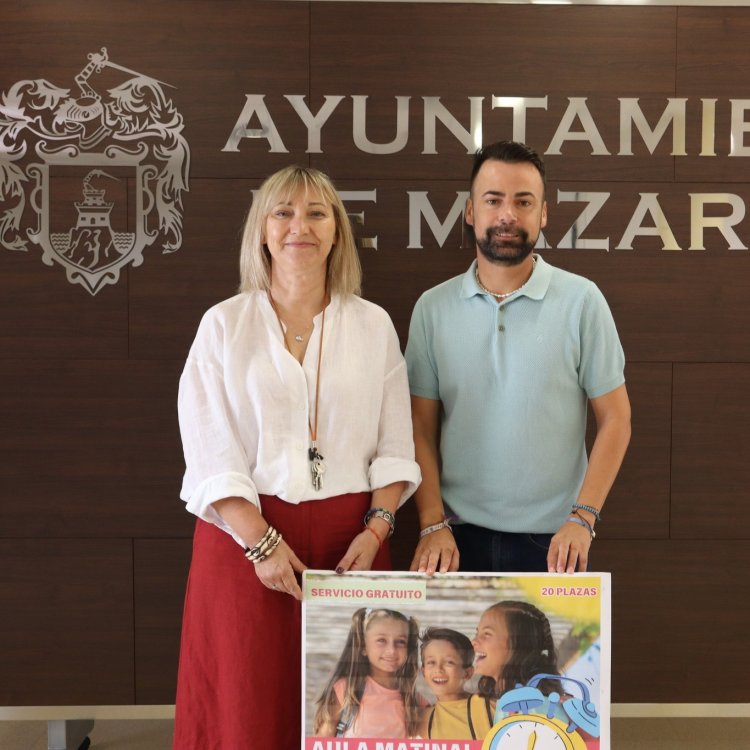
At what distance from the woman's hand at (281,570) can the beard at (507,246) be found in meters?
0.91

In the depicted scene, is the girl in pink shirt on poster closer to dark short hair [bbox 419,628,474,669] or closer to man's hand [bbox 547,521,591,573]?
dark short hair [bbox 419,628,474,669]

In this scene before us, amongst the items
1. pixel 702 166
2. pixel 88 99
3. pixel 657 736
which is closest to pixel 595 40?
pixel 702 166

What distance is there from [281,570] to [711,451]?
179 centimetres

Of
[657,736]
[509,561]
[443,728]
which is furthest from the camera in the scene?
[657,736]

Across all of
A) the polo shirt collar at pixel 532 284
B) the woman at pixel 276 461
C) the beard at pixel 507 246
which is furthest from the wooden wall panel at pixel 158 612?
the beard at pixel 507 246

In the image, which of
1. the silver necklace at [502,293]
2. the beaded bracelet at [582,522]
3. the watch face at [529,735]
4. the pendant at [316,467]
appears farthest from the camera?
the silver necklace at [502,293]

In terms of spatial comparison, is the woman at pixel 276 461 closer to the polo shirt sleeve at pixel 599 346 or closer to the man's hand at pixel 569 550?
the man's hand at pixel 569 550

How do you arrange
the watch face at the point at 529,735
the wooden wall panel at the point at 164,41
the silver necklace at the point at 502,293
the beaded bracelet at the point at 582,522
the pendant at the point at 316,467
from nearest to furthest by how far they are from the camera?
the watch face at the point at 529,735, the pendant at the point at 316,467, the beaded bracelet at the point at 582,522, the silver necklace at the point at 502,293, the wooden wall panel at the point at 164,41

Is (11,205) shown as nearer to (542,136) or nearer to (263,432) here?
(263,432)

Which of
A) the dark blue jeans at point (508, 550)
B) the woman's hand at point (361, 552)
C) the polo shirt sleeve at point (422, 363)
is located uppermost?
the polo shirt sleeve at point (422, 363)

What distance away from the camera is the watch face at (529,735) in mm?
1892

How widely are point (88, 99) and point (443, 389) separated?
5.38ft

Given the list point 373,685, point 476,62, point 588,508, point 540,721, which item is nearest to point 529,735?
point 540,721

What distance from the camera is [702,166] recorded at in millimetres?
2945
